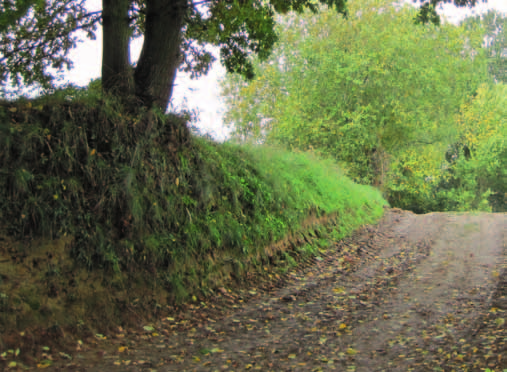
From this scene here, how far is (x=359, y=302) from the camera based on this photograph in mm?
7715

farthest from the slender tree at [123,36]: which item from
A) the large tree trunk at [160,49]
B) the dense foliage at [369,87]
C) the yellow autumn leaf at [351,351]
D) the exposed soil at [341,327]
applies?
the dense foliage at [369,87]

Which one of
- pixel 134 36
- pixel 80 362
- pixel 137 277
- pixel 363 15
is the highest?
pixel 363 15

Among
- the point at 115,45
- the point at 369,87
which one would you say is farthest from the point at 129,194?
the point at 369,87

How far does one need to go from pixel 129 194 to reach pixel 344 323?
3.67m

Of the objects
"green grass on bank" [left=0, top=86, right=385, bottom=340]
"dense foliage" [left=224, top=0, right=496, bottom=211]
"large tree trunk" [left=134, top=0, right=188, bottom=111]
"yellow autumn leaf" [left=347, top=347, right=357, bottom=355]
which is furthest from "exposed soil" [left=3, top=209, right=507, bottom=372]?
"dense foliage" [left=224, top=0, right=496, bottom=211]

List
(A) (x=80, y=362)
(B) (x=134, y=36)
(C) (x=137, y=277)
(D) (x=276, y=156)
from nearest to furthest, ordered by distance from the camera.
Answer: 1. (A) (x=80, y=362)
2. (C) (x=137, y=277)
3. (B) (x=134, y=36)
4. (D) (x=276, y=156)

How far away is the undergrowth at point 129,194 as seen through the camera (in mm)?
6164

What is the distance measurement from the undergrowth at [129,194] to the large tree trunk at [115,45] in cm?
93

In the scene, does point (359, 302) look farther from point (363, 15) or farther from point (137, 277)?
point (363, 15)

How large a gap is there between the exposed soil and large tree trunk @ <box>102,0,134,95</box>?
429 centimetres

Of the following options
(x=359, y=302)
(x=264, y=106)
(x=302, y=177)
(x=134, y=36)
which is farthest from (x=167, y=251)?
(x=264, y=106)

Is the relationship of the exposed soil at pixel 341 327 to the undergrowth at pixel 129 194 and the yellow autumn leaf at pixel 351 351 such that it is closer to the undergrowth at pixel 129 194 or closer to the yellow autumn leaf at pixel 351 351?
the yellow autumn leaf at pixel 351 351

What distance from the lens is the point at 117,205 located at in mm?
6938

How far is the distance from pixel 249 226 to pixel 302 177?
16.0 feet
